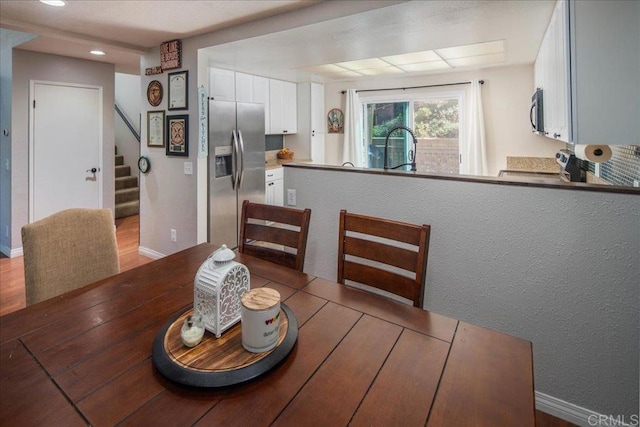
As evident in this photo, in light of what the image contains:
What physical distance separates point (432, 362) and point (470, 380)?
10cm

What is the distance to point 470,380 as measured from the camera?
34.7 inches

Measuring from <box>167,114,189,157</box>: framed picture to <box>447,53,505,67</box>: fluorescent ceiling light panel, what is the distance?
9.94ft

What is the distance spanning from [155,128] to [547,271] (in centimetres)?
372

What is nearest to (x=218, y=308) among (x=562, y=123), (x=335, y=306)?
(x=335, y=306)

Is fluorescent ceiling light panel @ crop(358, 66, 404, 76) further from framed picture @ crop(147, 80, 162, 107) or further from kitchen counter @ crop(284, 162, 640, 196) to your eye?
kitchen counter @ crop(284, 162, 640, 196)

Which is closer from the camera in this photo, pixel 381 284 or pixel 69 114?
pixel 381 284

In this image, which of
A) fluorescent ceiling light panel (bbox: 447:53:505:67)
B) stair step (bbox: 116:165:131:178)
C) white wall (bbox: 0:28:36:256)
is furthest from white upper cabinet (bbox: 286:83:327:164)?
white wall (bbox: 0:28:36:256)

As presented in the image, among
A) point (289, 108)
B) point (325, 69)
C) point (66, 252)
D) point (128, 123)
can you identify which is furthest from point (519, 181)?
point (128, 123)

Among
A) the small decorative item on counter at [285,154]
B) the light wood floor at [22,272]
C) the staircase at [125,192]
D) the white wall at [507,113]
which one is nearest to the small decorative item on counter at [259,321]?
the light wood floor at [22,272]

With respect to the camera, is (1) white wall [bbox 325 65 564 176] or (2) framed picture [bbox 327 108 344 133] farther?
(2) framed picture [bbox 327 108 344 133]

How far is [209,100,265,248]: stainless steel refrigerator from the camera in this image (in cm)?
361

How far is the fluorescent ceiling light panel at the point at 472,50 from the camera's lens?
321 cm

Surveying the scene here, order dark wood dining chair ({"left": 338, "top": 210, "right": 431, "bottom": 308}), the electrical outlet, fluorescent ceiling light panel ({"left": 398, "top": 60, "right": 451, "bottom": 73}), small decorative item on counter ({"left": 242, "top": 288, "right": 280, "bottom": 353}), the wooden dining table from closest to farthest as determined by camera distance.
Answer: the wooden dining table < small decorative item on counter ({"left": 242, "top": 288, "right": 280, "bottom": 353}) < dark wood dining chair ({"left": 338, "top": 210, "right": 431, "bottom": 308}) < the electrical outlet < fluorescent ceiling light panel ({"left": 398, "top": 60, "right": 451, "bottom": 73})

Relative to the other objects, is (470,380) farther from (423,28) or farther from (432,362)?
(423,28)
